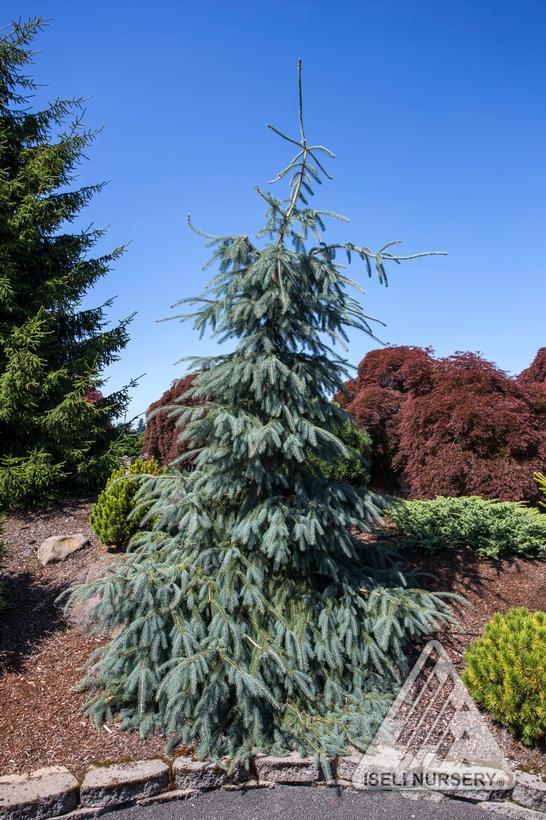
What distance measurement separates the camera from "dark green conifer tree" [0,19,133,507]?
7.36 metres

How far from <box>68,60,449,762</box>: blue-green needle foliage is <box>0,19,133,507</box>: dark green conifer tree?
14.0 ft

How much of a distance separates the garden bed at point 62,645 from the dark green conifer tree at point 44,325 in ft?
4.86

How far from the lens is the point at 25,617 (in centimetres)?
469

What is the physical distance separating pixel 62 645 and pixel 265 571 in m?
1.96

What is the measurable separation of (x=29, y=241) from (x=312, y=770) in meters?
7.69

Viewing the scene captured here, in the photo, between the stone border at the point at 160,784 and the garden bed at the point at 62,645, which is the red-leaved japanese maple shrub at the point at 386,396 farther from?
the stone border at the point at 160,784

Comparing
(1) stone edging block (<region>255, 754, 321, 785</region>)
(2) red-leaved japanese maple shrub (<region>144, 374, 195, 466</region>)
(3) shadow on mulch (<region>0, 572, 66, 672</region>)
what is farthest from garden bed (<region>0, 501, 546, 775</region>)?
(2) red-leaved japanese maple shrub (<region>144, 374, 195, 466</region>)

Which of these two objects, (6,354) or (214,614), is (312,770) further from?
(6,354)

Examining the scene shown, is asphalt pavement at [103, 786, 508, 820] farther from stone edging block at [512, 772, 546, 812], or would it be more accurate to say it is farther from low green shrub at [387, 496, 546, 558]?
low green shrub at [387, 496, 546, 558]

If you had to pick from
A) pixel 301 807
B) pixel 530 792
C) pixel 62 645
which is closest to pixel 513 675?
pixel 530 792

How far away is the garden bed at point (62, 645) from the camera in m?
3.20

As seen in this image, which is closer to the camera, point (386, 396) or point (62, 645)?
Answer: point (62, 645)

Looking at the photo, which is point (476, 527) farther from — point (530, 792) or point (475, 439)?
point (530, 792)
